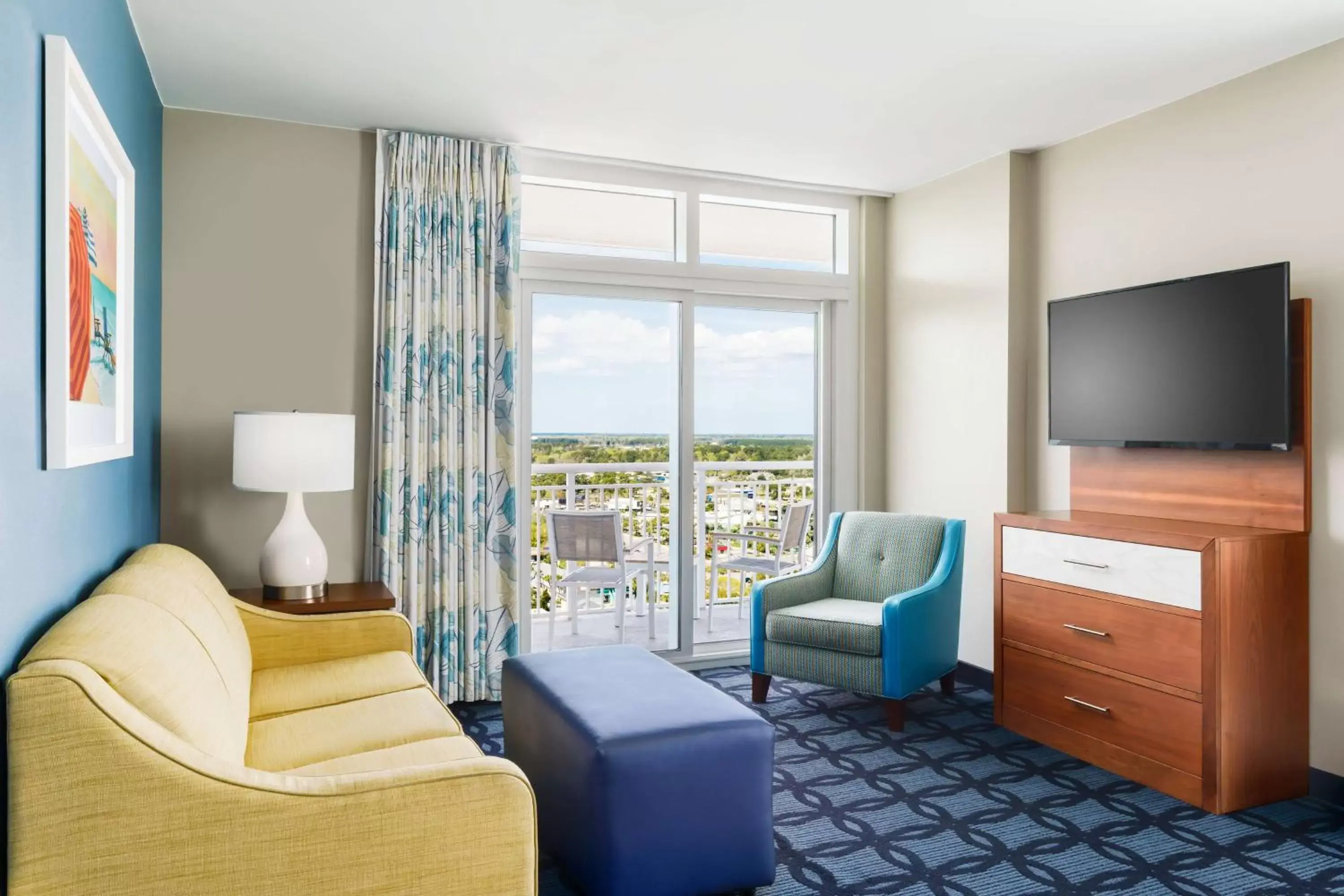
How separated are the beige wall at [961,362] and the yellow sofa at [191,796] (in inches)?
119

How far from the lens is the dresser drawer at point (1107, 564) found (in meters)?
2.94

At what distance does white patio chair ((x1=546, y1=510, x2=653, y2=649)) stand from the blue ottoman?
1.86 m

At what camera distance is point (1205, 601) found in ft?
9.38

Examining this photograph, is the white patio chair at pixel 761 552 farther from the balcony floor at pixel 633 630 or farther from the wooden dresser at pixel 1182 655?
the wooden dresser at pixel 1182 655

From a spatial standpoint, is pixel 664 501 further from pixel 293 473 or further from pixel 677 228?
pixel 293 473

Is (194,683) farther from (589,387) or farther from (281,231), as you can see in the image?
(589,387)

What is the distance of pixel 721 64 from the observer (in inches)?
125

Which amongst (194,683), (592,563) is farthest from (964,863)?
(592,563)

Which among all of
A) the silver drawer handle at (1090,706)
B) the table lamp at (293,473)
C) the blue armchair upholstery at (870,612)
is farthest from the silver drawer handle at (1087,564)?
the table lamp at (293,473)

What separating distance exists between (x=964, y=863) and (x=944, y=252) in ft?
9.90

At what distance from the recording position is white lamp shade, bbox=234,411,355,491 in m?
3.21

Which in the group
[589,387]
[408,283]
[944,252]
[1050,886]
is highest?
[944,252]

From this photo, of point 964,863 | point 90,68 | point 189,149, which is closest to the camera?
point 90,68

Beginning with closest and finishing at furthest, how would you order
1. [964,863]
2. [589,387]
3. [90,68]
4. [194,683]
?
[194,683]
[90,68]
[964,863]
[589,387]
